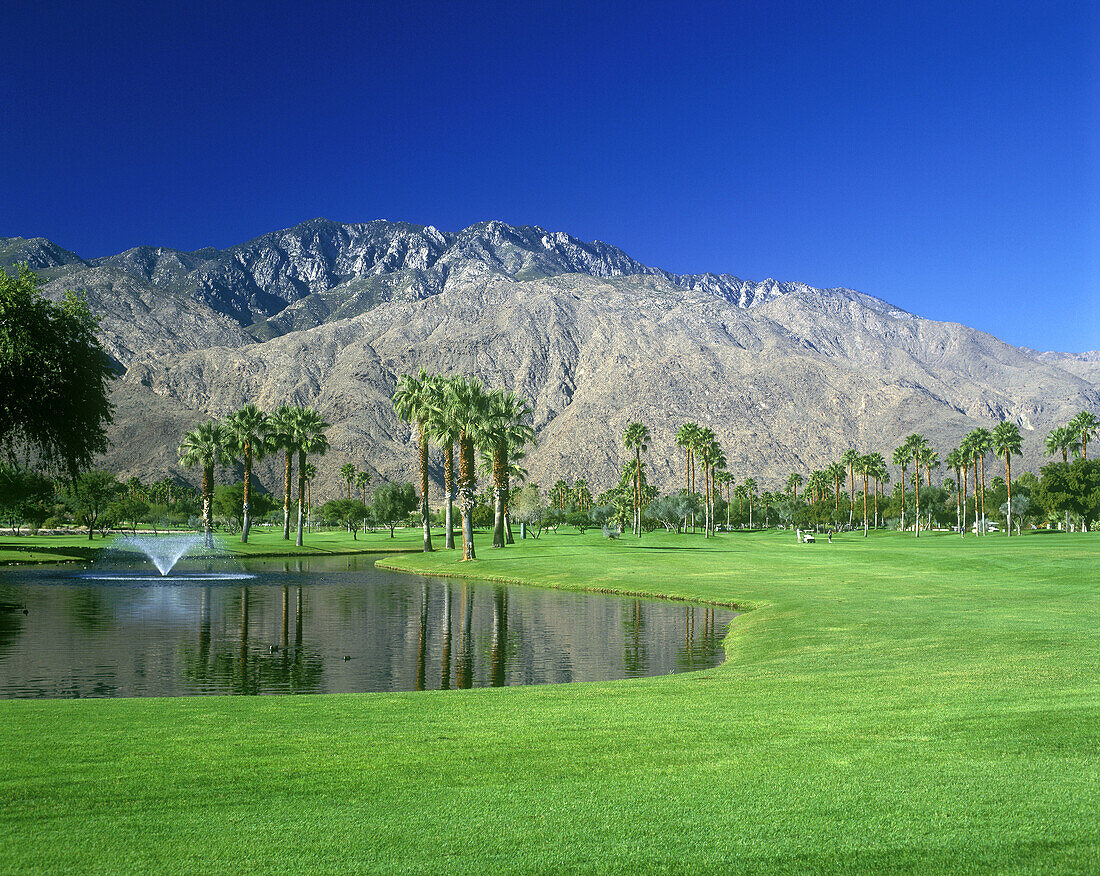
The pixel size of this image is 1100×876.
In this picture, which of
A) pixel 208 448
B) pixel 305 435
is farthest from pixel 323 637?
pixel 208 448

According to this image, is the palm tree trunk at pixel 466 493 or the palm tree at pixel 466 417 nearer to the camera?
the palm tree trunk at pixel 466 493

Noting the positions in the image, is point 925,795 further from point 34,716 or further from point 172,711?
point 34,716

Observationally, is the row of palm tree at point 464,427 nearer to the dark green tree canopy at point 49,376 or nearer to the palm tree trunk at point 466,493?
the palm tree trunk at point 466,493

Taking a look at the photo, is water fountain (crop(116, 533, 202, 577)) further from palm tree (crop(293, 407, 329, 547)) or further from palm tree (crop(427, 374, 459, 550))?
palm tree (crop(427, 374, 459, 550))

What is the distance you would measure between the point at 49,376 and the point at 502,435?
4597cm

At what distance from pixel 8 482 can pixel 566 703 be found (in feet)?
196

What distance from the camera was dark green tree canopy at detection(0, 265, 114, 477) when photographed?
103 ft

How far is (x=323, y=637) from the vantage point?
29.0 meters

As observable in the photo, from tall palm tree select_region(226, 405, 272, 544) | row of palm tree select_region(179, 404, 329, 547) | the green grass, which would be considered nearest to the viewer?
the green grass

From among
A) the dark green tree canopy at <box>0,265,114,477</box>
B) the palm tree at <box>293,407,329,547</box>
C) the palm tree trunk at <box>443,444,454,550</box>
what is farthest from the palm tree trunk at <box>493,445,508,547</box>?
the dark green tree canopy at <box>0,265,114,477</box>

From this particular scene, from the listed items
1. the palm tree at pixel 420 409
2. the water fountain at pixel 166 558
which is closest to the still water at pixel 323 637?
the water fountain at pixel 166 558

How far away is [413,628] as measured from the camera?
31391mm

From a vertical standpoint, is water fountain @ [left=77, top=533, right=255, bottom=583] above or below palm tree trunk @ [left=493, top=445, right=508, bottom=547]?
below

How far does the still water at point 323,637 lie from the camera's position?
21.2 m
